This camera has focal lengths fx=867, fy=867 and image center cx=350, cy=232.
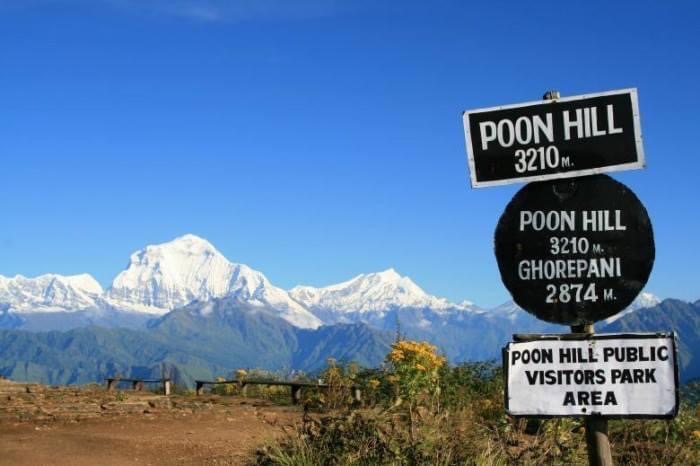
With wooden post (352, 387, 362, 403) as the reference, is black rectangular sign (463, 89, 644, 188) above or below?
above

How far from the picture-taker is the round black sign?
5129 mm

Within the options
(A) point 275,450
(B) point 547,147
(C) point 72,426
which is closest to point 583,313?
(B) point 547,147

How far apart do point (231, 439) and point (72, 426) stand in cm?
396

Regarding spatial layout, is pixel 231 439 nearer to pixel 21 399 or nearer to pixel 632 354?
pixel 21 399

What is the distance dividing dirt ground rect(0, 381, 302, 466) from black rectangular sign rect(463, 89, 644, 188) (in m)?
5.26

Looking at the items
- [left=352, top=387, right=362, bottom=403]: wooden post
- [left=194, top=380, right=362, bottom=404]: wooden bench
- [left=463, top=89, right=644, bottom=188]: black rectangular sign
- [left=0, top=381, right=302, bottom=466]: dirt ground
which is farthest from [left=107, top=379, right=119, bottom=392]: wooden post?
[left=463, top=89, right=644, bottom=188]: black rectangular sign

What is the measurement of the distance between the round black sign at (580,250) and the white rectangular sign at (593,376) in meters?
0.19

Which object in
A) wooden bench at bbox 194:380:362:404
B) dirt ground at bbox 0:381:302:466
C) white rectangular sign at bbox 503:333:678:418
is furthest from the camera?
wooden bench at bbox 194:380:362:404

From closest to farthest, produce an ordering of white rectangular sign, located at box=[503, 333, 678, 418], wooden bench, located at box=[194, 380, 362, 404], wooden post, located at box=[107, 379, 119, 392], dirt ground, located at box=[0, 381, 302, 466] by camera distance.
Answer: white rectangular sign, located at box=[503, 333, 678, 418]
dirt ground, located at box=[0, 381, 302, 466]
wooden bench, located at box=[194, 380, 362, 404]
wooden post, located at box=[107, 379, 119, 392]

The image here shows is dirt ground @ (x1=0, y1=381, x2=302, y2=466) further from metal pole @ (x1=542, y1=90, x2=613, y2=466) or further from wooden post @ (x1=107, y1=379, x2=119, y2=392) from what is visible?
metal pole @ (x1=542, y1=90, x2=613, y2=466)

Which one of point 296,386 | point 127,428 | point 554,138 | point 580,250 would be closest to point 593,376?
point 580,250

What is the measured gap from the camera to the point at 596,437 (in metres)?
5.20

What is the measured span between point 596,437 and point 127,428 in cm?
1218

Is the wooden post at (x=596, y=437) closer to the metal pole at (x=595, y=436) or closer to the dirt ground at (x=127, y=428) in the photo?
the metal pole at (x=595, y=436)
